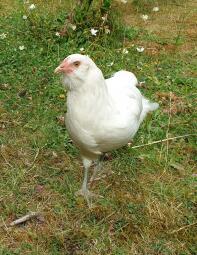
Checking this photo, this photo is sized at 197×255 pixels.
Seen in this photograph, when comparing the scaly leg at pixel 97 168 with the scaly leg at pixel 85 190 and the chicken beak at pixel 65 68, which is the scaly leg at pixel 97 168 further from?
the chicken beak at pixel 65 68

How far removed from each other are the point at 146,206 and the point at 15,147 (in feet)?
4.61

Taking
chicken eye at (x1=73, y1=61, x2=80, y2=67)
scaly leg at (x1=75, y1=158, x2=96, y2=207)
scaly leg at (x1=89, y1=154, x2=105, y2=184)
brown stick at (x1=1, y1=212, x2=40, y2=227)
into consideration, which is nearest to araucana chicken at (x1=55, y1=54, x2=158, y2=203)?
chicken eye at (x1=73, y1=61, x2=80, y2=67)

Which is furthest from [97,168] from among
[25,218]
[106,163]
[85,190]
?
[25,218]

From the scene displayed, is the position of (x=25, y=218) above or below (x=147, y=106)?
below

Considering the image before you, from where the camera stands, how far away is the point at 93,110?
3521mm

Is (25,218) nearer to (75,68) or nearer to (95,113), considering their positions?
(95,113)

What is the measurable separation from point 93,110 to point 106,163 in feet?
3.88

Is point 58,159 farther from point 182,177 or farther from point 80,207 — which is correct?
point 182,177

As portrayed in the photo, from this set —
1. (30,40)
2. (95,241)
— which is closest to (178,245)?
(95,241)

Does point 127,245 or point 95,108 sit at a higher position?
point 95,108

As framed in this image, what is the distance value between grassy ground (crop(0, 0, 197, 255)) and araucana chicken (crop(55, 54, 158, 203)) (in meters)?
0.53

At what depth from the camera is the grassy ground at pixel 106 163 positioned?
3.81m

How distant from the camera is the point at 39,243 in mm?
3744

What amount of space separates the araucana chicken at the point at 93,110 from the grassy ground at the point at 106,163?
525 mm
